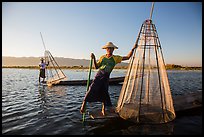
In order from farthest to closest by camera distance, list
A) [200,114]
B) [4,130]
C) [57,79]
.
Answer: [57,79], [200,114], [4,130]

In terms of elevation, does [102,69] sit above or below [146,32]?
below

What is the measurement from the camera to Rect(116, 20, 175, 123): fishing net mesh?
4766 millimetres

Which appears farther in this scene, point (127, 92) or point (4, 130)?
point (127, 92)


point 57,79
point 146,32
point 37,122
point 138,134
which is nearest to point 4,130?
point 37,122

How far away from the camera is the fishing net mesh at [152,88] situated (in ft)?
15.6

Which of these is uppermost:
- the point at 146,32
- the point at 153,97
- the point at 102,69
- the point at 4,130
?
the point at 146,32

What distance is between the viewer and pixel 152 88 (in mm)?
5391

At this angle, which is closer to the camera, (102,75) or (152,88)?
(102,75)

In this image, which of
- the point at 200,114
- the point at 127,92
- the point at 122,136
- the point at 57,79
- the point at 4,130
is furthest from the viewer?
the point at 57,79

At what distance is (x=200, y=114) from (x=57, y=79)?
11423 mm

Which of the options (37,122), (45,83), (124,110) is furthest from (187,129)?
(45,83)

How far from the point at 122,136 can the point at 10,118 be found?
3779mm

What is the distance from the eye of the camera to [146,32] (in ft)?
16.2

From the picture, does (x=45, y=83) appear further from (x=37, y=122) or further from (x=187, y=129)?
(x=187, y=129)
